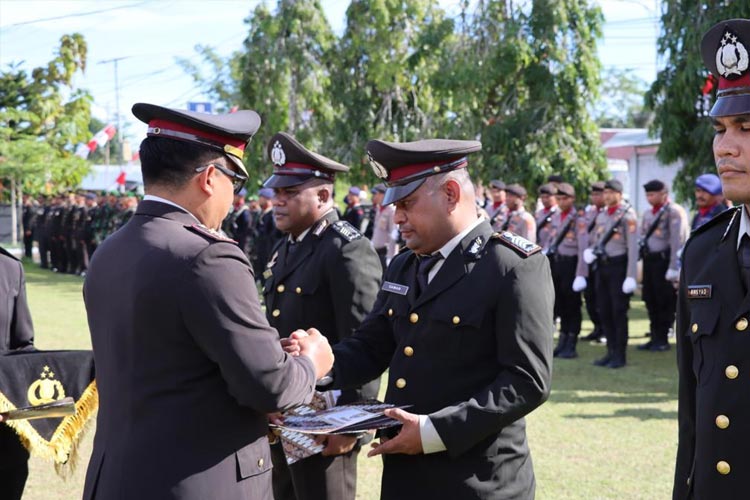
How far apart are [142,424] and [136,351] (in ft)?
0.65

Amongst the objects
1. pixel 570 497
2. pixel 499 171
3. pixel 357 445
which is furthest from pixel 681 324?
pixel 499 171

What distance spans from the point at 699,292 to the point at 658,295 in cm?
849

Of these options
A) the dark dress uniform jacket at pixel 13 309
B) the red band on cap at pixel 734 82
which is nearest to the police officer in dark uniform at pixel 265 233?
the dark dress uniform jacket at pixel 13 309

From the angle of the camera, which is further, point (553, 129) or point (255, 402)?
point (553, 129)

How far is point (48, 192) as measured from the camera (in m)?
29.0

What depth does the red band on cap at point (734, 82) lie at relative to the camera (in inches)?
87.3

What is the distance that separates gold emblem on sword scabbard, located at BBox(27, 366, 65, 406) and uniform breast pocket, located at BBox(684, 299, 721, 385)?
8.42 ft

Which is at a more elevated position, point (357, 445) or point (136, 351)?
point (136, 351)

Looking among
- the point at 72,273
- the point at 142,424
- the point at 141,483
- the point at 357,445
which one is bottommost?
the point at 72,273

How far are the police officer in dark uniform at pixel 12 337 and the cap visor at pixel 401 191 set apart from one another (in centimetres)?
185

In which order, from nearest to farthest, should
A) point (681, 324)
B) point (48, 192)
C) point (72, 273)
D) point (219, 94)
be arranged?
point (681, 324) < point (72, 273) < point (48, 192) < point (219, 94)

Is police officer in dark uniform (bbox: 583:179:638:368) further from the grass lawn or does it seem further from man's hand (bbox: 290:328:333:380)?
man's hand (bbox: 290:328:333:380)

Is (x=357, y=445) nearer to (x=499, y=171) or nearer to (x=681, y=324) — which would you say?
(x=681, y=324)

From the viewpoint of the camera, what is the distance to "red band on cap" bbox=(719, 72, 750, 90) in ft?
7.27
